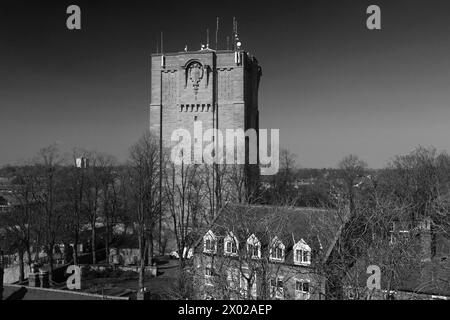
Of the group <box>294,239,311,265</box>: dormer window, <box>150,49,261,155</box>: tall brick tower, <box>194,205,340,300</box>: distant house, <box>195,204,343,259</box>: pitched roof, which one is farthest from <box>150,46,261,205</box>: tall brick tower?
<box>294,239,311,265</box>: dormer window

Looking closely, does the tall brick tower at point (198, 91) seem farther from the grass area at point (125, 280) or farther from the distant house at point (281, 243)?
the distant house at point (281, 243)

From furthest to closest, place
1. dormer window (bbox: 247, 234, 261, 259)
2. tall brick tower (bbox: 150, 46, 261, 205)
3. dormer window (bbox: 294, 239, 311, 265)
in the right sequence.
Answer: tall brick tower (bbox: 150, 46, 261, 205)
dormer window (bbox: 294, 239, 311, 265)
dormer window (bbox: 247, 234, 261, 259)

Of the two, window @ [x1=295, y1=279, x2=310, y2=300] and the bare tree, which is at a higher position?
the bare tree

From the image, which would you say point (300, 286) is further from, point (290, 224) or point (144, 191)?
point (144, 191)

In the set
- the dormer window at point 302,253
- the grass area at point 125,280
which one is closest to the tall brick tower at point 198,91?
the grass area at point 125,280

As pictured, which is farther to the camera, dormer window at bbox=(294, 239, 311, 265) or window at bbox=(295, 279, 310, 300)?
dormer window at bbox=(294, 239, 311, 265)

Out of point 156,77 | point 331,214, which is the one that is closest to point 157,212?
point 156,77

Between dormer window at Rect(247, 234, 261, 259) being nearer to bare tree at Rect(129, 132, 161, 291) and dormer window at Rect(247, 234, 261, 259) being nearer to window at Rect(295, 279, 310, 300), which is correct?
window at Rect(295, 279, 310, 300)

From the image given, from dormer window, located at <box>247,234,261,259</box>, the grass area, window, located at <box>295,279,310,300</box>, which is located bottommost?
the grass area
